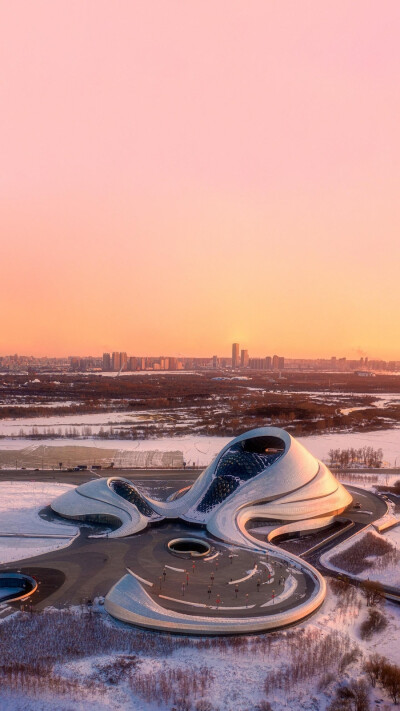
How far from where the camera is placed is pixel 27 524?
97.3 ft

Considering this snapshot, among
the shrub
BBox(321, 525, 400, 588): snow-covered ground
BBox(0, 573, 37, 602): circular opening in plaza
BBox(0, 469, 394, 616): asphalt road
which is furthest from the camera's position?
BBox(321, 525, 400, 588): snow-covered ground

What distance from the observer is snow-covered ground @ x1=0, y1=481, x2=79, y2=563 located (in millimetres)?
26016

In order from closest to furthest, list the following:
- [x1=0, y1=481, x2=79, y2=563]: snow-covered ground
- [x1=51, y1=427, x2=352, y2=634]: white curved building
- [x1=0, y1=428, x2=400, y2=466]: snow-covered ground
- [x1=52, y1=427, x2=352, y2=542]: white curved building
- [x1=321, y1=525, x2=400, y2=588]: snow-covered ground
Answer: [x1=321, y1=525, x2=400, y2=588]: snow-covered ground < [x1=0, y1=481, x2=79, y2=563]: snow-covered ground < [x1=51, y1=427, x2=352, y2=634]: white curved building < [x1=52, y1=427, x2=352, y2=542]: white curved building < [x1=0, y1=428, x2=400, y2=466]: snow-covered ground

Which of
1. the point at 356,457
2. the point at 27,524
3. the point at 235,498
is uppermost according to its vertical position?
the point at 235,498

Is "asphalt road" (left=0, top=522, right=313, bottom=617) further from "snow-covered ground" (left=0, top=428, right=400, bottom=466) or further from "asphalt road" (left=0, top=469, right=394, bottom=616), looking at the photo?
"snow-covered ground" (left=0, top=428, right=400, bottom=466)

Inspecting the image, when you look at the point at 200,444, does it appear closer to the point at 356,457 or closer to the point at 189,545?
the point at 356,457

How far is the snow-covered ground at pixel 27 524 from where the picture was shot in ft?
85.4

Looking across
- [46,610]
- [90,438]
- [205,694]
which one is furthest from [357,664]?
[90,438]

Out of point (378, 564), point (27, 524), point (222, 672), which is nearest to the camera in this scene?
point (222, 672)

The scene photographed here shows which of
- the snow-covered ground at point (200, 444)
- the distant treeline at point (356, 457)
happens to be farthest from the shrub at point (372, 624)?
the snow-covered ground at point (200, 444)

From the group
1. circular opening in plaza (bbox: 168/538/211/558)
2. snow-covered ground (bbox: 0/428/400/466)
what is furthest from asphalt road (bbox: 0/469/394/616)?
snow-covered ground (bbox: 0/428/400/466)

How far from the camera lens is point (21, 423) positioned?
7088 cm

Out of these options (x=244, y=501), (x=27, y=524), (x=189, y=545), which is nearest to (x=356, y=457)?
(x=244, y=501)

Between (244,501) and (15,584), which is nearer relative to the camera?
(15,584)
